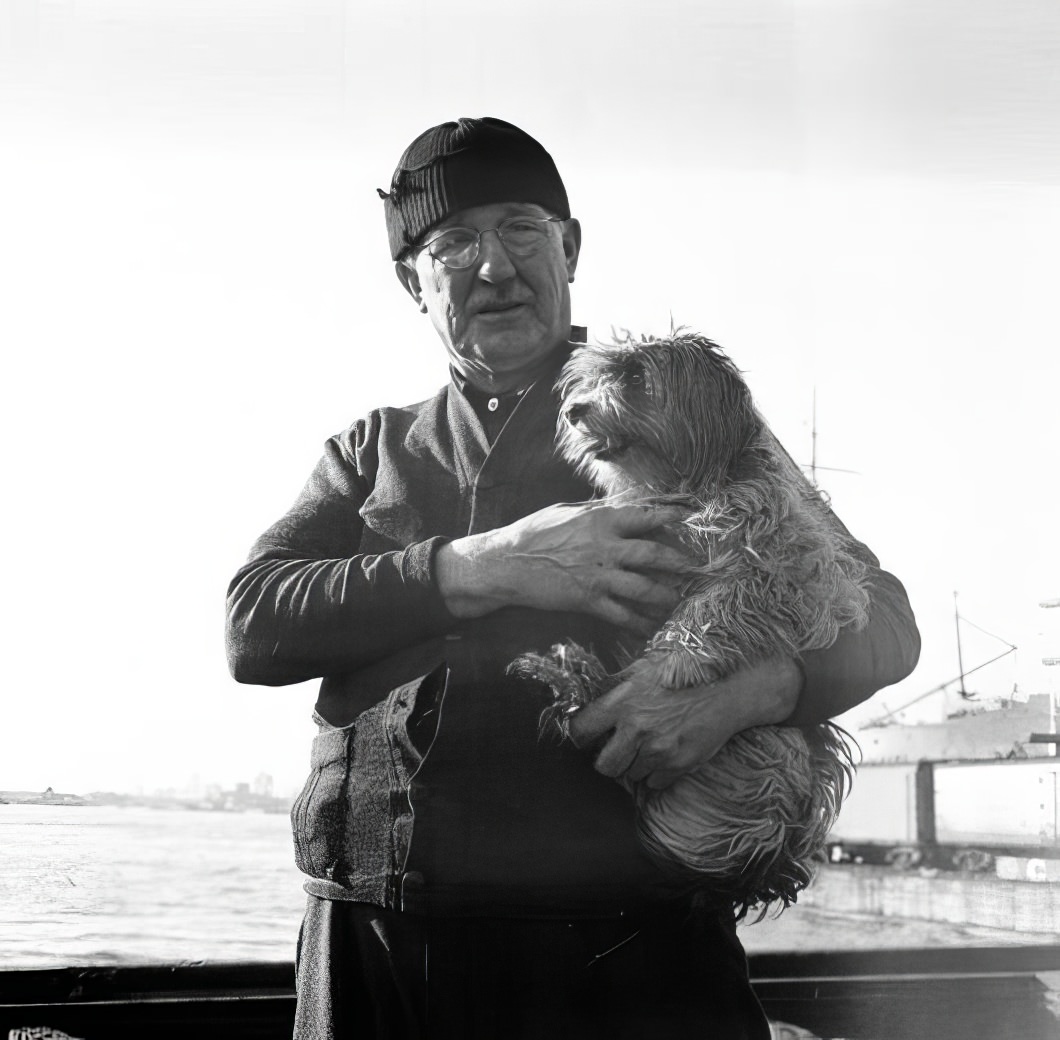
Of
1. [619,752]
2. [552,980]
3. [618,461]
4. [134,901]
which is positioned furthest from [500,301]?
[134,901]

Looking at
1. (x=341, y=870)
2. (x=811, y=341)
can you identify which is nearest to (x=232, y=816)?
(x=341, y=870)

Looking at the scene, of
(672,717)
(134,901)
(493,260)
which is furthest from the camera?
(134,901)

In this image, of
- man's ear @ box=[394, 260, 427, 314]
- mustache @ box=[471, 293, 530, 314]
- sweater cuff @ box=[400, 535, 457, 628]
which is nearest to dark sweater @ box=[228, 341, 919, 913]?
sweater cuff @ box=[400, 535, 457, 628]

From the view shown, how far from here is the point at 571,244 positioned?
58.4 inches

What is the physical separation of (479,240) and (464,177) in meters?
0.09

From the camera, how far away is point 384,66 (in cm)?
166

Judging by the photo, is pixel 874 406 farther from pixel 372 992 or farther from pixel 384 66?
pixel 372 992

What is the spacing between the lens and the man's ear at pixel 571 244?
1.47 m

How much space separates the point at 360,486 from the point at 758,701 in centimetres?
62

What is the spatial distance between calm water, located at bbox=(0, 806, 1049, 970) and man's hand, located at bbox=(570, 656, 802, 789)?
46 centimetres

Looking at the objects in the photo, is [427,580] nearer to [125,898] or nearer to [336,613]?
[336,613]

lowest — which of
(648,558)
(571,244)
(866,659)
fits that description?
(866,659)

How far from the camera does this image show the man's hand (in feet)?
4.14

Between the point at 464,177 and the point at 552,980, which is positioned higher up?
the point at 464,177
